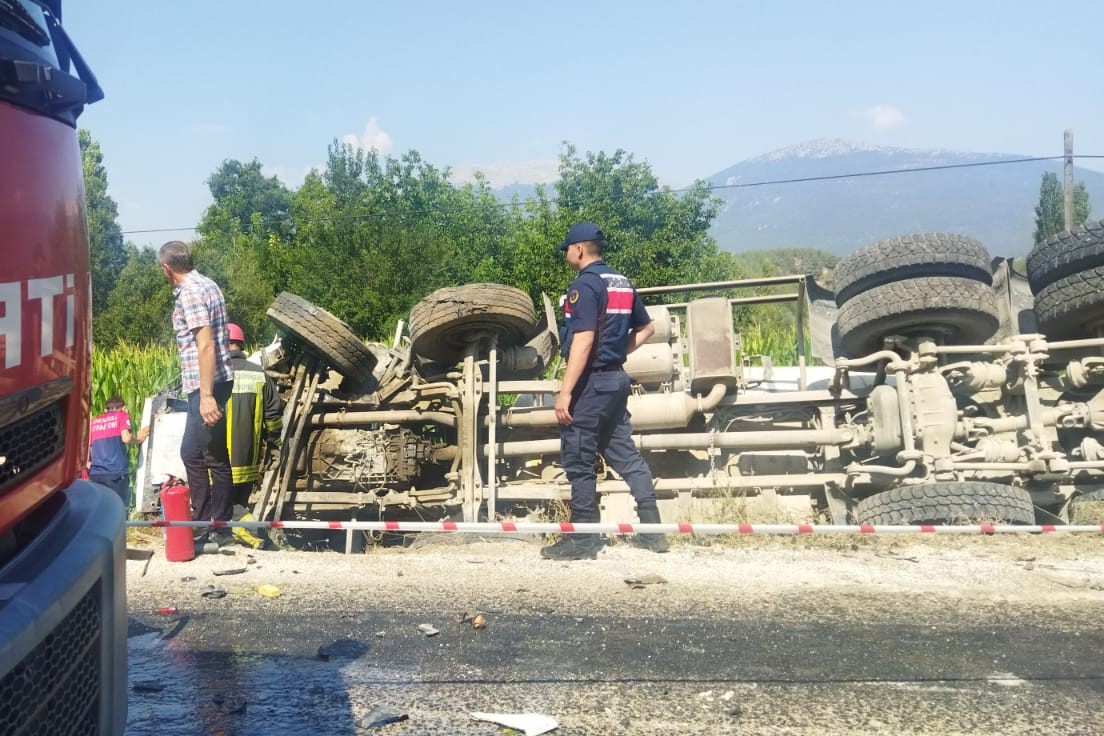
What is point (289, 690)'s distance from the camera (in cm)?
361

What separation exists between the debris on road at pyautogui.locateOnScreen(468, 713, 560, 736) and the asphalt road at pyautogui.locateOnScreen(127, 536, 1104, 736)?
5cm

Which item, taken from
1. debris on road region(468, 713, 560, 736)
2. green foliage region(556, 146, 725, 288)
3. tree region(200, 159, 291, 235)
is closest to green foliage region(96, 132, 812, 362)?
green foliage region(556, 146, 725, 288)

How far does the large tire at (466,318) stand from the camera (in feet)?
22.1

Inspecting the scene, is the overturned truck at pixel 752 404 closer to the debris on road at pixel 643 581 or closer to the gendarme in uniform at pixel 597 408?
the gendarme in uniform at pixel 597 408

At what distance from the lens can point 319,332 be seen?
6.82 meters

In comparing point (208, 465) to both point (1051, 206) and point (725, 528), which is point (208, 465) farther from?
point (1051, 206)

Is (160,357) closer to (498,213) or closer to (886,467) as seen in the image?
(886,467)

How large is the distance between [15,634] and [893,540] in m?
5.20

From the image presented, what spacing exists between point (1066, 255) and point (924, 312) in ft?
3.60

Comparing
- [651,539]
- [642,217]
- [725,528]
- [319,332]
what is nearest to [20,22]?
[725,528]

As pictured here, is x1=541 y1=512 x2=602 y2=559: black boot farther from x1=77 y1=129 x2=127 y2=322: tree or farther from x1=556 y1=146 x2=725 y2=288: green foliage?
x1=77 y1=129 x2=127 y2=322: tree

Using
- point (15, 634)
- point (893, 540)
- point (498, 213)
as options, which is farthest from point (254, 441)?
point (498, 213)

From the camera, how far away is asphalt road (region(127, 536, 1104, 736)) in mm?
3309

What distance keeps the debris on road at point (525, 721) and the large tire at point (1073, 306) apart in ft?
17.1
